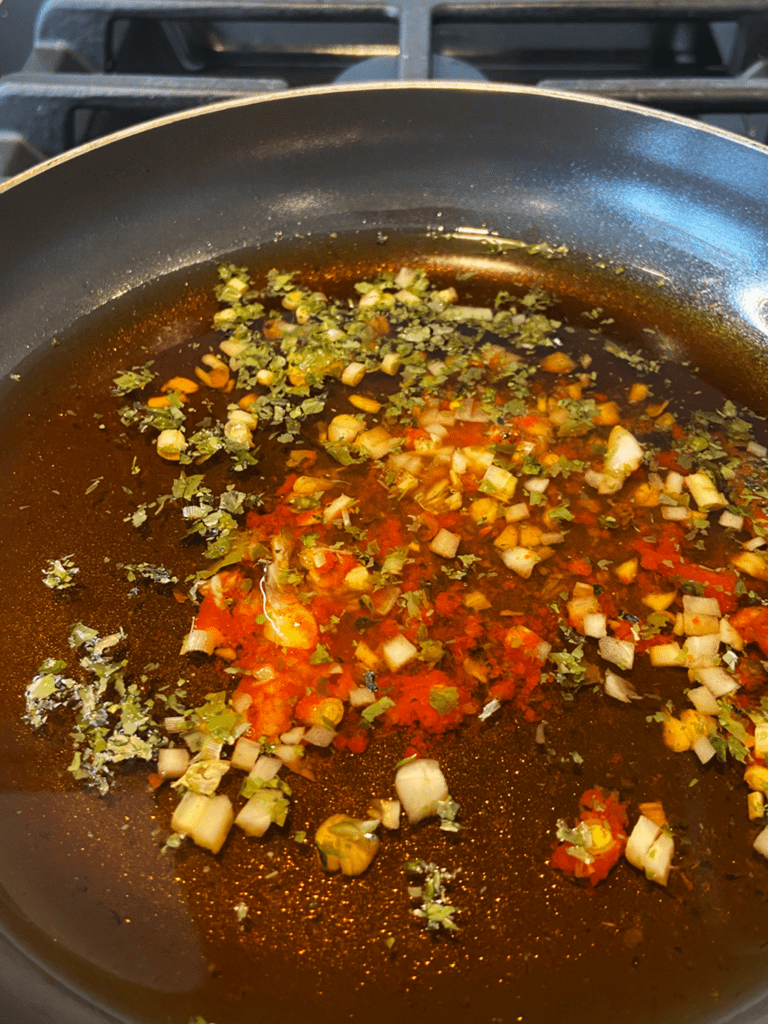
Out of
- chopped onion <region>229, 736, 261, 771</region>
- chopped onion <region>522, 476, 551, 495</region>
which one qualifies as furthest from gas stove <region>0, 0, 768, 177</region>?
chopped onion <region>229, 736, 261, 771</region>

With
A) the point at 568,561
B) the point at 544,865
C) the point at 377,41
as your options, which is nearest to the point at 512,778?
the point at 544,865

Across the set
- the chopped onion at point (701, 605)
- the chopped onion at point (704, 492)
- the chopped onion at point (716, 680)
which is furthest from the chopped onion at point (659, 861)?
the chopped onion at point (704, 492)

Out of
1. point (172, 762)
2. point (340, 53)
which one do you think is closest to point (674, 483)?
point (172, 762)

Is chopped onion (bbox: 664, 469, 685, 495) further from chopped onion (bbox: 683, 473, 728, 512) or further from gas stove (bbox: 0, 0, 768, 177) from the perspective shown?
gas stove (bbox: 0, 0, 768, 177)

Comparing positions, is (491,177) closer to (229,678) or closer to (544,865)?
(229,678)

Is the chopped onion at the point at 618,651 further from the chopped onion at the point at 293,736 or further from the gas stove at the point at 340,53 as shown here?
the gas stove at the point at 340,53

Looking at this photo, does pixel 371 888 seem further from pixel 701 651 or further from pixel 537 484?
pixel 537 484
